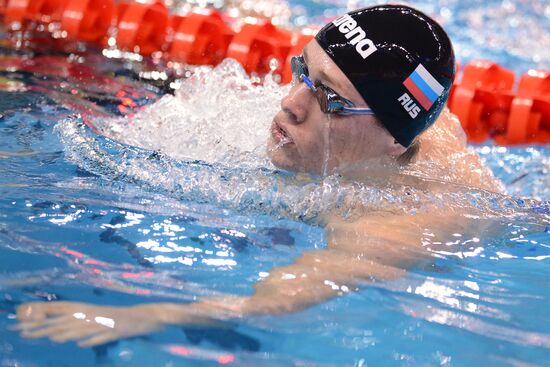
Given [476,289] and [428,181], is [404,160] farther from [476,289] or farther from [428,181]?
[476,289]

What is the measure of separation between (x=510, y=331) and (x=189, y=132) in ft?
4.86

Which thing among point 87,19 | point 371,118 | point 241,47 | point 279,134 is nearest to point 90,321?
point 279,134

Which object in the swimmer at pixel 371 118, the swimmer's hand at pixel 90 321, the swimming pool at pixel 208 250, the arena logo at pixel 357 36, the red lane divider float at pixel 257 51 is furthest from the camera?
the red lane divider float at pixel 257 51

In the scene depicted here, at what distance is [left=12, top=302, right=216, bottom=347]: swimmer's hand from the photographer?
4.97ft

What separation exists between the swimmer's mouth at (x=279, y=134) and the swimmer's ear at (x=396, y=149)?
1.08 feet

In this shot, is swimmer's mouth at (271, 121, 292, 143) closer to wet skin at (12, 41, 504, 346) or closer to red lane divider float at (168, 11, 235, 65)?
wet skin at (12, 41, 504, 346)

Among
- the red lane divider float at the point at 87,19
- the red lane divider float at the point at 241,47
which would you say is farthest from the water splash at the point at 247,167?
the red lane divider float at the point at 87,19

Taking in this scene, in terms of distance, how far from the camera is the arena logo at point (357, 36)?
87.3 inches

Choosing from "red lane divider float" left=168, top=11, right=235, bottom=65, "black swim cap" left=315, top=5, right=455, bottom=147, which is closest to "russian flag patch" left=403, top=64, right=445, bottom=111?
"black swim cap" left=315, top=5, right=455, bottom=147

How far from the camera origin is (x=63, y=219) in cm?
203

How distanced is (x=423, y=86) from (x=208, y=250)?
2.73 ft

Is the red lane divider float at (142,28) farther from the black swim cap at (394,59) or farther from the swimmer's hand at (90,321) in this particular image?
the swimmer's hand at (90,321)

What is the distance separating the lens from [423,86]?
2260mm

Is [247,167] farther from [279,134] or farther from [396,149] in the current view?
[396,149]
